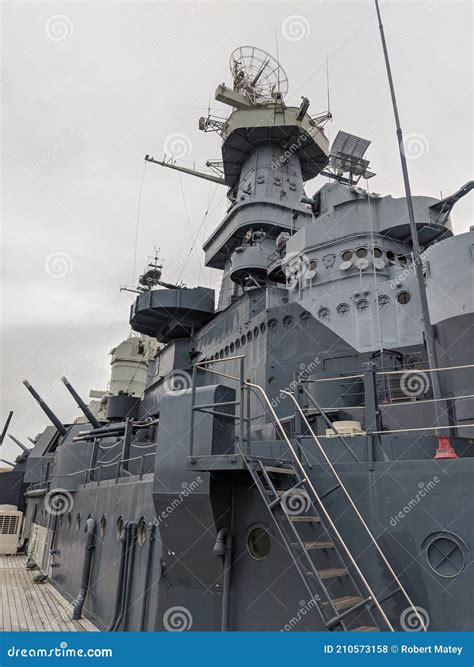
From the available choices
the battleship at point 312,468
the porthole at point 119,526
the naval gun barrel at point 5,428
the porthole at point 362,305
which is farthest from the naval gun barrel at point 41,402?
the naval gun barrel at point 5,428

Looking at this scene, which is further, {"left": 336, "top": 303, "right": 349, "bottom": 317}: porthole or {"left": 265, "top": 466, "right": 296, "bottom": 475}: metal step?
{"left": 336, "top": 303, "right": 349, "bottom": 317}: porthole

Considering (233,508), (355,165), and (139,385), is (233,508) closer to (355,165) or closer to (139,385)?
(355,165)

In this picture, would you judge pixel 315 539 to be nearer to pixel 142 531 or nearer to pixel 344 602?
pixel 344 602

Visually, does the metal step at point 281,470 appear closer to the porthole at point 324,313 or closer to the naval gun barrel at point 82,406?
the porthole at point 324,313

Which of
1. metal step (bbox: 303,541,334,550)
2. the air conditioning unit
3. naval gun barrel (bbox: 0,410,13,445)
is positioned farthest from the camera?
naval gun barrel (bbox: 0,410,13,445)

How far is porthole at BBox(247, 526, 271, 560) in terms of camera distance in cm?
505

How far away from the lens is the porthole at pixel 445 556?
4.30m

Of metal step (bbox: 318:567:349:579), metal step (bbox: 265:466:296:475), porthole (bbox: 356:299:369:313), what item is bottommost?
metal step (bbox: 318:567:349:579)

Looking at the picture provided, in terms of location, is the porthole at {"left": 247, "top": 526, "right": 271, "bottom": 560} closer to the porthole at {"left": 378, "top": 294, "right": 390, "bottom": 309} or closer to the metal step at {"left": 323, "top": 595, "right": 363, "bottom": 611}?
the metal step at {"left": 323, "top": 595, "right": 363, "bottom": 611}

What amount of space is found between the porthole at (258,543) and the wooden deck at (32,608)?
3775mm

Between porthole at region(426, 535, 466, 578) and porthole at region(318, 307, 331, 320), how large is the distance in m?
7.42

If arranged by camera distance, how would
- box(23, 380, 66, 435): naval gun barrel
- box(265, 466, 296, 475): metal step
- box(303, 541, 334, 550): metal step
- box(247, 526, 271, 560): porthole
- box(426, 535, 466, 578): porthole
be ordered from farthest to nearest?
box(23, 380, 66, 435): naval gun barrel, box(247, 526, 271, 560): porthole, box(265, 466, 296, 475): metal step, box(426, 535, 466, 578): porthole, box(303, 541, 334, 550): metal step

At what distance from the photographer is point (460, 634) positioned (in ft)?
13.1

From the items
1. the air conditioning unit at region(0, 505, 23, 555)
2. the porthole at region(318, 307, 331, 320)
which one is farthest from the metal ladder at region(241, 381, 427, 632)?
the air conditioning unit at region(0, 505, 23, 555)
